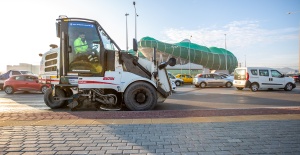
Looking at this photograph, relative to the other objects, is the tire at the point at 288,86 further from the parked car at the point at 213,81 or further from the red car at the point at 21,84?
the red car at the point at 21,84

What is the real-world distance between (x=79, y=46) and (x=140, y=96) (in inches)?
110

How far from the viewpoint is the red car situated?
15688 mm

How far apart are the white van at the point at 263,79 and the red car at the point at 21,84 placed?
1508 centimetres

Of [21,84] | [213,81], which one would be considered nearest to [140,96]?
[21,84]

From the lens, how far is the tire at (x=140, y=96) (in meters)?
7.59

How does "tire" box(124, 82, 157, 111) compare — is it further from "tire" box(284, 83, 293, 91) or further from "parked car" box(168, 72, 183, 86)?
"parked car" box(168, 72, 183, 86)

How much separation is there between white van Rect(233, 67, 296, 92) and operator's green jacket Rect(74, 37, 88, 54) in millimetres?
13342

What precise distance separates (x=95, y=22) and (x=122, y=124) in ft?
13.9

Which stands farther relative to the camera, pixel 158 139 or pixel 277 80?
pixel 277 80

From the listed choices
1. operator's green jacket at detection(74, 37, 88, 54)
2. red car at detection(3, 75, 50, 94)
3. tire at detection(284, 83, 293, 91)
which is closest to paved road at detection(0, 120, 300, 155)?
operator's green jacket at detection(74, 37, 88, 54)

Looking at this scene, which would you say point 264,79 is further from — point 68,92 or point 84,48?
point 68,92

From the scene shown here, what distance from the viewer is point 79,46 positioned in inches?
297

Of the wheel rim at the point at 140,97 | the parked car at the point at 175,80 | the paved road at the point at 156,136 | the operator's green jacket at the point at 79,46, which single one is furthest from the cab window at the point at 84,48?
the parked car at the point at 175,80

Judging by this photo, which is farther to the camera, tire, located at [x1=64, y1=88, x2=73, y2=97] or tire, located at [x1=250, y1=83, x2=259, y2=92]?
tire, located at [x1=250, y1=83, x2=259, y2=92]
